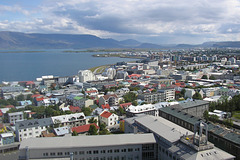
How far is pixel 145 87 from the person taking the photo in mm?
16891

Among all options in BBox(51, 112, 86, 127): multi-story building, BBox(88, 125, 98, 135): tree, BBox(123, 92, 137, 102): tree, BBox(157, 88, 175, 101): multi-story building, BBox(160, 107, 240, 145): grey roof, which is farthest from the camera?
BBox(157, 88, 175, 101): multi-story building

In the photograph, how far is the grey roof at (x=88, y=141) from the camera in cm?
534

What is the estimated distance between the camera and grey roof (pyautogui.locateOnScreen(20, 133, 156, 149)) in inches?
210

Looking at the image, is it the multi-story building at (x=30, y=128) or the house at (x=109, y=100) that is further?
the house at (x=109, y=100)

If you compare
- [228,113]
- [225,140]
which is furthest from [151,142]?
[228,113]

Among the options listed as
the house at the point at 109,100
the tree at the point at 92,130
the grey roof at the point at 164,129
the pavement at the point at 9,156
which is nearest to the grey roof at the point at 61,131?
the tree at the point at 92,130

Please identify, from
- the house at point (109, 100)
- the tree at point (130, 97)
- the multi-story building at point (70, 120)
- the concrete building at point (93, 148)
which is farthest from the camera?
the tree at point (130, 97)

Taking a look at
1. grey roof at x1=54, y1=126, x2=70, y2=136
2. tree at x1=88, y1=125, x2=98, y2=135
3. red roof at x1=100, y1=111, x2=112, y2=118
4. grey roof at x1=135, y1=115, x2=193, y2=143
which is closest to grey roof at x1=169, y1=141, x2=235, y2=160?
grey roof at x1=135, y1=115, x2=193, y2=143

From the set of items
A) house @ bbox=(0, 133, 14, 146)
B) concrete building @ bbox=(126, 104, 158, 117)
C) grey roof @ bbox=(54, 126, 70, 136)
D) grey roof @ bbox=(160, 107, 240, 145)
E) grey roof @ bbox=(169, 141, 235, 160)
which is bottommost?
house @ bbox=(0, 133, 14, 146)

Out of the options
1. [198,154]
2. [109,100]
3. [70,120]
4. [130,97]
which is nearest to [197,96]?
[130,97]

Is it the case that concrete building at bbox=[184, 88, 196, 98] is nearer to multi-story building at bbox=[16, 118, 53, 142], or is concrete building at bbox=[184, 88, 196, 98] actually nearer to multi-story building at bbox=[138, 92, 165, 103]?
multi-story building at bbox=[138, 92, 165, 103]

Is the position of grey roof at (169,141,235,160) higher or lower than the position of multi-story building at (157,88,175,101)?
higher

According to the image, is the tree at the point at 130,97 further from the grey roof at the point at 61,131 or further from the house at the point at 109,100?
the grey roof at the point at 61,131

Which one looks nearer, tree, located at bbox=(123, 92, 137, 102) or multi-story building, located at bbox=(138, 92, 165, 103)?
tree, located at bbox=(123, 92, 137, 102)
